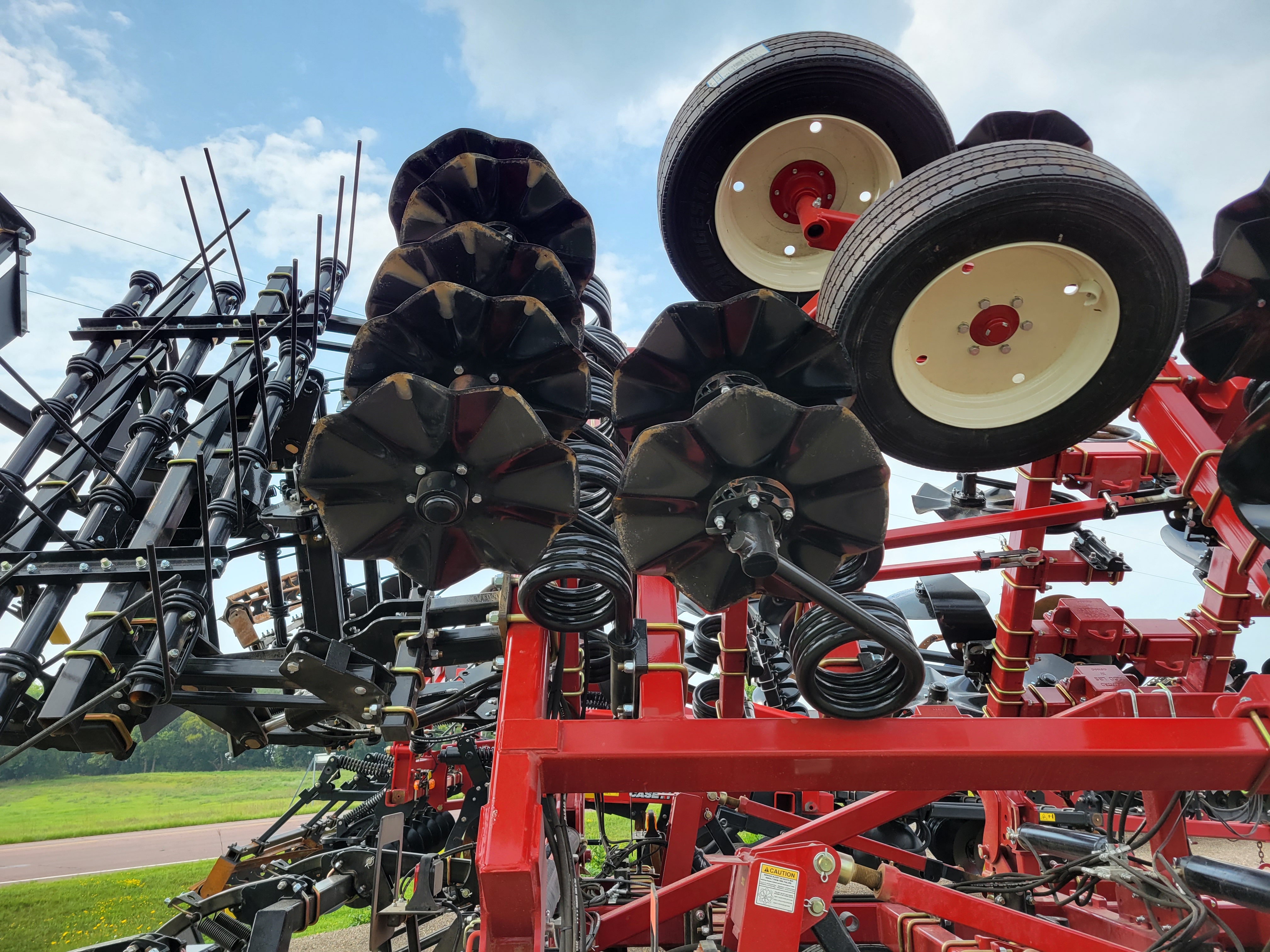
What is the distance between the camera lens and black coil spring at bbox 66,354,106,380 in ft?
16.1

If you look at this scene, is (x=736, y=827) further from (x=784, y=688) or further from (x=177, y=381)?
(x=177, y=381)

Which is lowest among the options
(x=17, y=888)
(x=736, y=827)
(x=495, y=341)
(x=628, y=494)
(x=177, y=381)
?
(x=17, y=888)

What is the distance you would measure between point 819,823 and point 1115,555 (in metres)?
4.74

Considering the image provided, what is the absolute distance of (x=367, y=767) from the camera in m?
10.9

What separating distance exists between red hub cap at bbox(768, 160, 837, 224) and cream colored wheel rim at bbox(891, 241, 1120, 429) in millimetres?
1469

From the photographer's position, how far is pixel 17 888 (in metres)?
12.8

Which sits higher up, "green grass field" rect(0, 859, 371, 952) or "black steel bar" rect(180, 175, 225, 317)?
"black steel bar" rect(180, 175, 225, 317)

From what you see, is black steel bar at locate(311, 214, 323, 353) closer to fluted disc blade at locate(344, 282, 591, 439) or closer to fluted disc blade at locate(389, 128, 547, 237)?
fluted disc blade at locate(389, 128, 547, 237)

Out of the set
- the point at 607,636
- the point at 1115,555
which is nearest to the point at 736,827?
the point at 1115,555

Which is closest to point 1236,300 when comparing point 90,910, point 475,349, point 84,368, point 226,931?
point 475,349

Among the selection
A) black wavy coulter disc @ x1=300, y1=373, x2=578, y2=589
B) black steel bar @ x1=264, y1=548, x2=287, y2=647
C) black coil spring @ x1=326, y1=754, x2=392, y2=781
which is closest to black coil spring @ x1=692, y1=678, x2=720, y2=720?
black steel bar @ x1=264, y1=548, x2=287, y2=647

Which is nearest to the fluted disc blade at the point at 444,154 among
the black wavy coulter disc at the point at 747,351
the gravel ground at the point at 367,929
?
the black wavy coulter disc at the point at 747,351

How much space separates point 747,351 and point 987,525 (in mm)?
3652

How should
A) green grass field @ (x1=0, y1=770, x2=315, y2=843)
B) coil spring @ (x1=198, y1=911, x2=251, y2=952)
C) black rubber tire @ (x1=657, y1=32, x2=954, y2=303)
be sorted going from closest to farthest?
black rubber tire @ (x1=657, y1=32, x2=954, y2=303)
coil spring @ (x1=198, y1=911, x2=251, y2=952)
green grass field @ (x1=0, y1=770, x2=315, y2=843)
